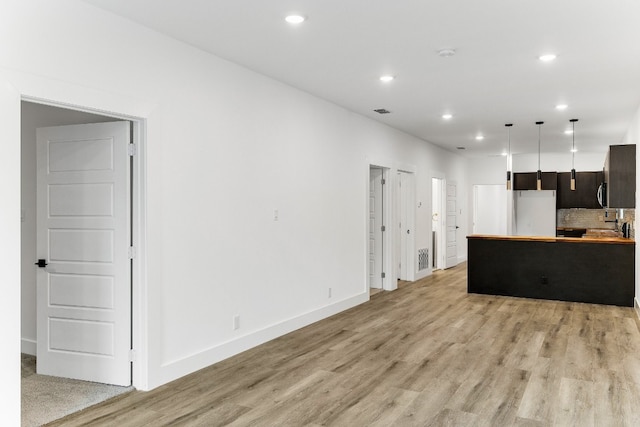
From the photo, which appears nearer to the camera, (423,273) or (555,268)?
(555,268)

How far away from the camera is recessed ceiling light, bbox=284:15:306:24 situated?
3.58 metres

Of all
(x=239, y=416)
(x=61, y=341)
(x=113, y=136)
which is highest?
(x=113, y=136)

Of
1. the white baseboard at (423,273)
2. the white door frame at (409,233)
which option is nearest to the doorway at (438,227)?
the white baseboard at (423,273)

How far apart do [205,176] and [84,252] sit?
113cm

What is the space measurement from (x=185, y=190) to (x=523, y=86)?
375cm

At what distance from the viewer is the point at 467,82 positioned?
5.39 m

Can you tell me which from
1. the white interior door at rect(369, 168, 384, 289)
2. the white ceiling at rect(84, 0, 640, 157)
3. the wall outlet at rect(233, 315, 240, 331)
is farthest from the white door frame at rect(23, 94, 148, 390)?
the white interior door at rect(369, 168, 384, 289)

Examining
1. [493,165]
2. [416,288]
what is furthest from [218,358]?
[493,165]

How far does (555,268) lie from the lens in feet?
25.1

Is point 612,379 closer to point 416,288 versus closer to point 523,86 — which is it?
point 523,86

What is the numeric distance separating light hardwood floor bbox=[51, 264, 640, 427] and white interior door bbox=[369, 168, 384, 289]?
6.47ft

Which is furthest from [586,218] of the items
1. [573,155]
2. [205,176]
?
[205,176]

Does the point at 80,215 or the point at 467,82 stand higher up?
the point at 467,82

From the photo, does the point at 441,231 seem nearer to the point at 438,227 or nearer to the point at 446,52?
the point at 438,227
